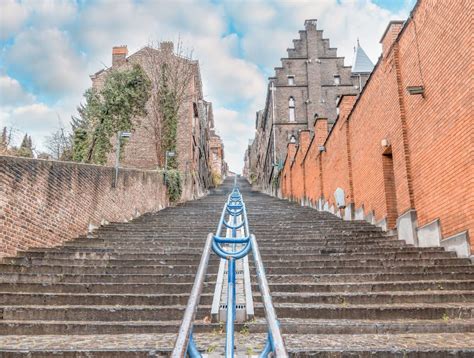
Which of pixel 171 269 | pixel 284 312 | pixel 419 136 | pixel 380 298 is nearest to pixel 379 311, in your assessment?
pixel 380 298

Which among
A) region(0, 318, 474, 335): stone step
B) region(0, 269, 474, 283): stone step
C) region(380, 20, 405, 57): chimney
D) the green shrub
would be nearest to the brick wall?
region(0, 269, 474, 283): stone step

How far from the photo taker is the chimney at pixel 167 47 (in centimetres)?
2780

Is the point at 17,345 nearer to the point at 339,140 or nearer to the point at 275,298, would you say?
the point at 275,298

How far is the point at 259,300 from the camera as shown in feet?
18.2

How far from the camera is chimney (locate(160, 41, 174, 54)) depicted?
2780cm

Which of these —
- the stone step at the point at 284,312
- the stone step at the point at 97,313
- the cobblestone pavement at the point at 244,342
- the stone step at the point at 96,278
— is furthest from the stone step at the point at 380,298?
the stone step at the point at 96,278

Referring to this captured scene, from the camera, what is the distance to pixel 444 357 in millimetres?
3705

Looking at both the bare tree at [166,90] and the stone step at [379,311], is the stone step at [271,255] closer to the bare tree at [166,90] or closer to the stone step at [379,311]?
the stone step at [379,311]

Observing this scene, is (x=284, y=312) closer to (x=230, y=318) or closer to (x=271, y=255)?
(x=230, y=318)

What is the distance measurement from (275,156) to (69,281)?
33.0 meters

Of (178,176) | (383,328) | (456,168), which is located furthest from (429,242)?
(178,176)

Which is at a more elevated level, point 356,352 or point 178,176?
point 178,176

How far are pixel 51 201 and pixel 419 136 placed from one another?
853 cm

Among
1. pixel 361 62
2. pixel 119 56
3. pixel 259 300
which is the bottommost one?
pixel 259 300
